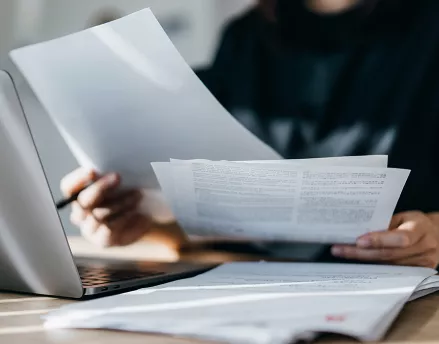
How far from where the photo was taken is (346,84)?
107 cm

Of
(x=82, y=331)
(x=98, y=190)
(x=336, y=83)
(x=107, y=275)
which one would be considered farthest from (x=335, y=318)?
(x=336, y=83)

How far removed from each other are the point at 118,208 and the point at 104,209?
0.09ft

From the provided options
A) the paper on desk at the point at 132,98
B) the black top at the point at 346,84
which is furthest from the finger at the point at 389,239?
the black top at the point at 346,84

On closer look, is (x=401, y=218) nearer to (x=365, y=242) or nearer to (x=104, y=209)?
(x=365, y=242)

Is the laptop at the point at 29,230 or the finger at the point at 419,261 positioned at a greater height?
the laptop at the point at 29,230

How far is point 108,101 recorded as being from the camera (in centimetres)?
68

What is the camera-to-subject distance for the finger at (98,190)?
78cm

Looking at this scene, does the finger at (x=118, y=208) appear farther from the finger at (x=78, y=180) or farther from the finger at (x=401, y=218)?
the finger at (x=401, y=218)

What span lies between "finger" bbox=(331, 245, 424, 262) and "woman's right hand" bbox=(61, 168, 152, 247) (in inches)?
11.4

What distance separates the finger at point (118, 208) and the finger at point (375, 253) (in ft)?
0.94

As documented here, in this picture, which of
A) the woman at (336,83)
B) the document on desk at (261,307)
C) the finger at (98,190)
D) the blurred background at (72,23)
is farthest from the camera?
the blurred background at (72,23)

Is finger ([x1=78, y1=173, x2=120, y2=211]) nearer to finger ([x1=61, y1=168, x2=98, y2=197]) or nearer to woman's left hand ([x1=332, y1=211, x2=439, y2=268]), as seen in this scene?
finger ([x1=61, y1=168, x2=98, y2=197])

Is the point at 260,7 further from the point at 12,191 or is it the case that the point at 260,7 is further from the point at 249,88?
the point at 12,191

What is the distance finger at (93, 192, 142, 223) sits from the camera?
2.66 feet
